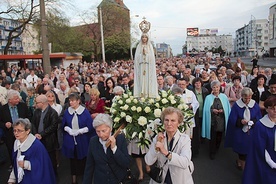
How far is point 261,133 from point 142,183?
8.50 feet

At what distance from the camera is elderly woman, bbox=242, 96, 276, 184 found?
3607mm

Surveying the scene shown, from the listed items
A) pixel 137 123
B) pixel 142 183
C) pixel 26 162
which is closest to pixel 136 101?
pixel 137 123

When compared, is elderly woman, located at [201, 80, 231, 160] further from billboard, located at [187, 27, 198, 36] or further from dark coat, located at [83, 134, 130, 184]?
billboard, located at [187, 27, 198, 36]

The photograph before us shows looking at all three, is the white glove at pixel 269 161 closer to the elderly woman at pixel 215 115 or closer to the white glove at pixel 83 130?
the elderly woman at pixel 215 115

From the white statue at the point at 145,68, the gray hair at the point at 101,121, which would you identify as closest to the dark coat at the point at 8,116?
the white statue at the point at 145,68

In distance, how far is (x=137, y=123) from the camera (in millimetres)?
4715

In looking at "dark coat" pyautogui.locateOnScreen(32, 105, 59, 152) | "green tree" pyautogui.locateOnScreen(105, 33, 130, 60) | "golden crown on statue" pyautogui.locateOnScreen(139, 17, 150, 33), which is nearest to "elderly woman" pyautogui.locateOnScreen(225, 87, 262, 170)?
"golden crown on statue" pyautogui.locateOnScreen(139, 17, 150, 33)

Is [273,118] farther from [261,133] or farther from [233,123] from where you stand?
[233,123]

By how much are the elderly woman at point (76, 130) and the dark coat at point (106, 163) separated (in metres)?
1.70

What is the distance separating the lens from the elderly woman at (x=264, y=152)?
3607 mm

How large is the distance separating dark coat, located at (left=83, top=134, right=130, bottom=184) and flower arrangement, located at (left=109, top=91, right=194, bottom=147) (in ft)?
3.76

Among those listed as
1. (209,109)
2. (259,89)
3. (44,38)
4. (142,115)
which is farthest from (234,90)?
(44,38)

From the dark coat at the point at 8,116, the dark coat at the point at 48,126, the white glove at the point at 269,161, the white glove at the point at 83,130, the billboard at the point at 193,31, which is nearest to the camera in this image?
the white glove at the point at 269,161

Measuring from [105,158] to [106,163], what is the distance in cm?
7
